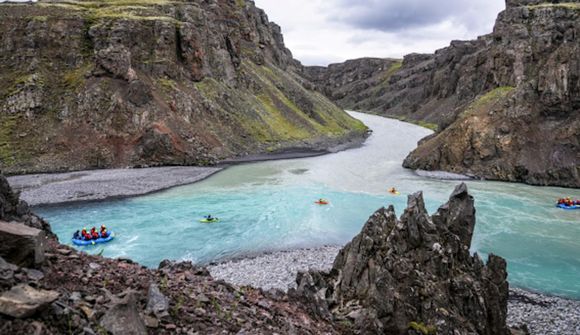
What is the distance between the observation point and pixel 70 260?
40.2 feet

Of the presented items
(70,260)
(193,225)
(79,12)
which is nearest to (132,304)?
(70,260)

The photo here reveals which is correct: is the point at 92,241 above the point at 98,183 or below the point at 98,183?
below

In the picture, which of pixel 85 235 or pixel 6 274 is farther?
pixel 85 235

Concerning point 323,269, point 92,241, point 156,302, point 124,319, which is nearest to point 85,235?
point 92,241

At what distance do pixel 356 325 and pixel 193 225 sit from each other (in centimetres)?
2662

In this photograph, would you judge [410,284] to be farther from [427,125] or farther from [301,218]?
[427,125]

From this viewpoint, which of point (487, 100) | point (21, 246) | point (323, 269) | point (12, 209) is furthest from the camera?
point (487, 100)

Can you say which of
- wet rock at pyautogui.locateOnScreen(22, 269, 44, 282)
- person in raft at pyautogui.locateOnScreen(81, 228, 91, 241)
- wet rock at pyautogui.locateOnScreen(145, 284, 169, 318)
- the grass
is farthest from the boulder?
the grass

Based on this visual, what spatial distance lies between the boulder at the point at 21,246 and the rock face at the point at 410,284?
943cm

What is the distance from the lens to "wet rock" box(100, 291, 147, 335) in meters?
9.29

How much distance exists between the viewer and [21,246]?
10352mm

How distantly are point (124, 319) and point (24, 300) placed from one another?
81.7 inches

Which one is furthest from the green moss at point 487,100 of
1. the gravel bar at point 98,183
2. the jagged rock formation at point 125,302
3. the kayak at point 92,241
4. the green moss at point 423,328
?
the jagged rock formation at point 125,302

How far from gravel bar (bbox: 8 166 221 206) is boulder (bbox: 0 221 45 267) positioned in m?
39.1
